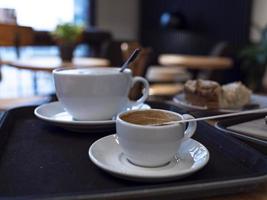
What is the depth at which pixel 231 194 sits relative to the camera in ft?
1.48

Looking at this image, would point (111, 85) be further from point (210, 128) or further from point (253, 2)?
point (253, 2)

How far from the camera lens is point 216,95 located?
93cm

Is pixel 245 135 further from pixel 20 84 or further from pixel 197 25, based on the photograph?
Result: pixel 20 84

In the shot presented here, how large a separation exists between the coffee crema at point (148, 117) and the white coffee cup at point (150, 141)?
0.03 metres

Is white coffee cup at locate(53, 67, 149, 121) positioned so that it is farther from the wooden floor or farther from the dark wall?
the dark wall

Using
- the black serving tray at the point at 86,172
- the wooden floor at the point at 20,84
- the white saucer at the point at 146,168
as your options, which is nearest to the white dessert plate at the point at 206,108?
the black serving tray at the point at 86,172

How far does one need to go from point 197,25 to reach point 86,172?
4654 millimetres

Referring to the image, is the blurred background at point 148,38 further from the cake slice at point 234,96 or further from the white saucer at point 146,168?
the white saucer at point 146,168

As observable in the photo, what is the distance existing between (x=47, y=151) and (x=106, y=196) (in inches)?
7.9

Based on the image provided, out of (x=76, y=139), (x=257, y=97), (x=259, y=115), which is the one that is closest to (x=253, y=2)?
(x=257, y=97)

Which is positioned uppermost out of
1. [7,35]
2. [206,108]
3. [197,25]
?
[197,25]

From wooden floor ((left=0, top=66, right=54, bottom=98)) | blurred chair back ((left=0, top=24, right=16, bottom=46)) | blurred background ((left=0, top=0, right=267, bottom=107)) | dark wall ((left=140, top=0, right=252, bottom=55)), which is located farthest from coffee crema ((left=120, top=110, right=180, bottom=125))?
dark wall ((left=140, top=0, right=252, bottom=55))

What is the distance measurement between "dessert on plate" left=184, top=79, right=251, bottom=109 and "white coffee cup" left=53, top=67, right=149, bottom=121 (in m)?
0.28

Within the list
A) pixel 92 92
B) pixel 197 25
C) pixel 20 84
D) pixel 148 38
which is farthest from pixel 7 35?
pixel 148 38
